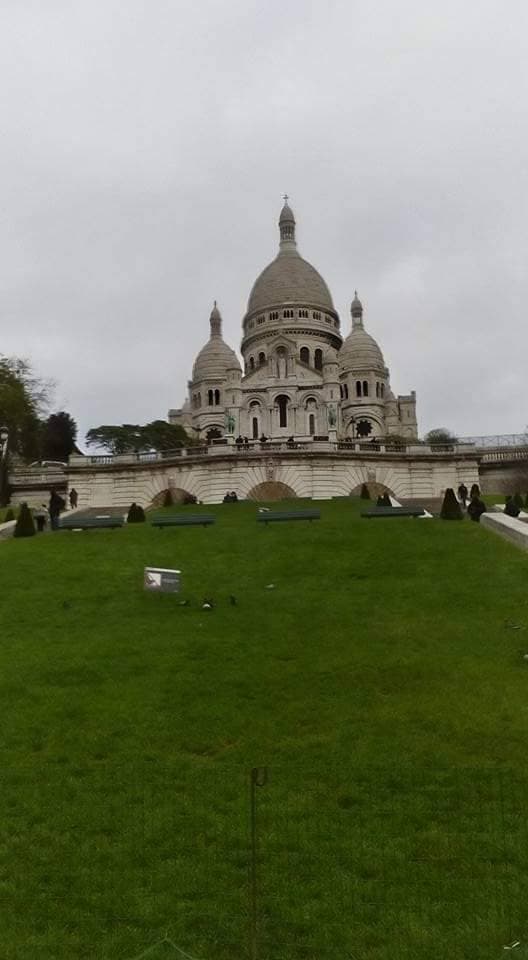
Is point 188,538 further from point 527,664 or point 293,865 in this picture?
point 293,865

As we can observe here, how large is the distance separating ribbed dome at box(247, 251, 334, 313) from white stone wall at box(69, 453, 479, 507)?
55721 mm

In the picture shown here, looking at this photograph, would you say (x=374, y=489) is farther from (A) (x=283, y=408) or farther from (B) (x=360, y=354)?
(B) (x=360, y=354)

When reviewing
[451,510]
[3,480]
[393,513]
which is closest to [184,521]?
[393,513]

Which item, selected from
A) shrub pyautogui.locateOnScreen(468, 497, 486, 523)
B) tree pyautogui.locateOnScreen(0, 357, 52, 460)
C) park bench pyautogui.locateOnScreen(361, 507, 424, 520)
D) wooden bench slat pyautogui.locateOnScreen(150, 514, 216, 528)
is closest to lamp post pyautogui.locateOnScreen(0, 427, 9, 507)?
tree pyautogui.locateOnScreen(0, 357, 52, 460)

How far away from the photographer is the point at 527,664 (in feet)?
50.0

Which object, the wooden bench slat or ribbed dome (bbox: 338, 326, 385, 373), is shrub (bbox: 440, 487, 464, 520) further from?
ribbed dome (bbox: 338, 326, 385, 373)

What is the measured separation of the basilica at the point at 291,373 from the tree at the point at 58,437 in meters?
16.7

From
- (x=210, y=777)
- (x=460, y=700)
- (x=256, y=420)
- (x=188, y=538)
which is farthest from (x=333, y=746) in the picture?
(x=256, y=420)

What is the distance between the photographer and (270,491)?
175ft

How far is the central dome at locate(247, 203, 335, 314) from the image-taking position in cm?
10862

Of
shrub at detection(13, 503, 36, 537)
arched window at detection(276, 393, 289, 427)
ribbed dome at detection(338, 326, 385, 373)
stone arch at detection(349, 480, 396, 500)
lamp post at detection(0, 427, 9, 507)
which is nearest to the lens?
shrub at detection(13, 503, 36, 537)

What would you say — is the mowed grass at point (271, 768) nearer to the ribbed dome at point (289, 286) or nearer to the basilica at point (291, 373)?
the basilica at point (291, 373)

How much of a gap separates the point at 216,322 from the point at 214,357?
7.43m

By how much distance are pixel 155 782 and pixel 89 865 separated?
73.3 inches
